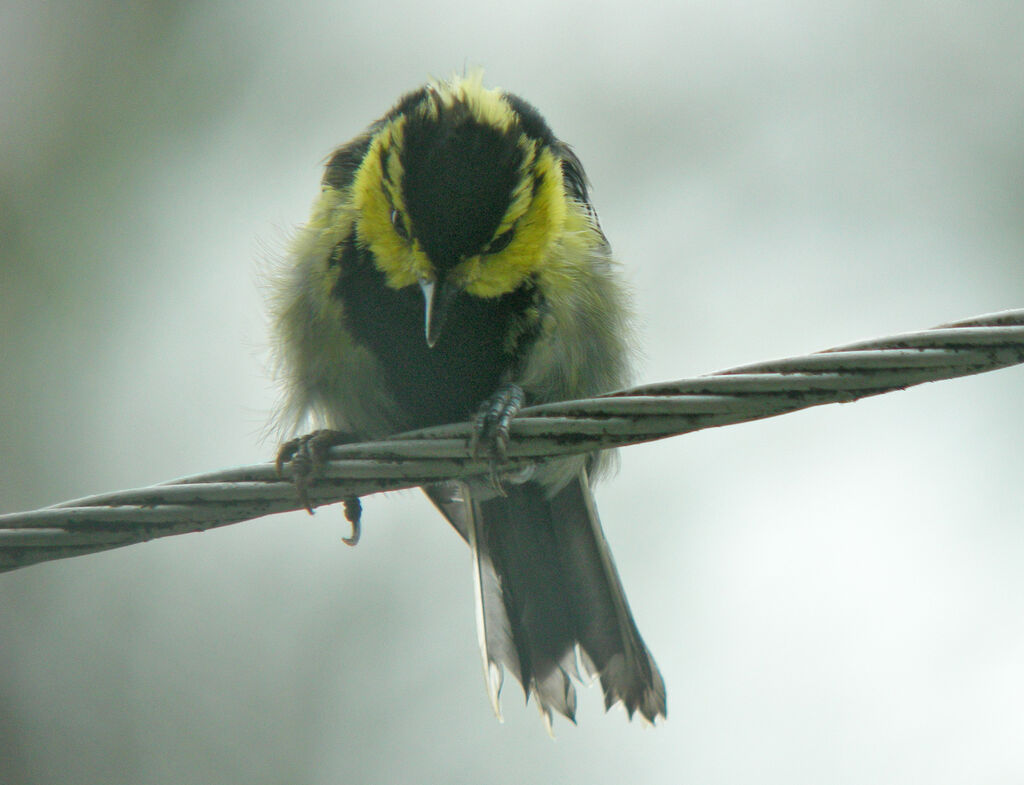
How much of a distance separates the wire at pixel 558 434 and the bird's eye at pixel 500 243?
39.4 inches

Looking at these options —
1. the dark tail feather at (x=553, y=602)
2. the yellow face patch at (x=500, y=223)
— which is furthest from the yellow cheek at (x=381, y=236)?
the dark tail feather at (x=553, y=602)

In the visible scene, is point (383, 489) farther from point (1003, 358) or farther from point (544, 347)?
point (1003, 358)

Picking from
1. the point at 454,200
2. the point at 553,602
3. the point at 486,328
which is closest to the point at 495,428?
the point at 486,328

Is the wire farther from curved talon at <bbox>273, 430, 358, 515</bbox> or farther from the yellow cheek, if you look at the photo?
the yellow cheek

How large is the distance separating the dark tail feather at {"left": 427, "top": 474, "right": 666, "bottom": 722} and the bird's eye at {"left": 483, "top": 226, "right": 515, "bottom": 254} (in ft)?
3.63

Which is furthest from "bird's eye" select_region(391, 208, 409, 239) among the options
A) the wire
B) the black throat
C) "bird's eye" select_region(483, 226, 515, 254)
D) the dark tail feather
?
the dark tail feather

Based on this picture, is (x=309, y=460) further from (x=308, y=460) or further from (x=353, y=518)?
(x=353, y=518)

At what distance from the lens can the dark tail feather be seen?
3.88m

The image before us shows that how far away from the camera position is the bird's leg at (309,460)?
252 centimetres

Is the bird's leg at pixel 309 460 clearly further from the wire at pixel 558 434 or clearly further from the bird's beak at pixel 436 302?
the bird's beak at pixel 436 302

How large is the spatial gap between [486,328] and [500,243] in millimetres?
307

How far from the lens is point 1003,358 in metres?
2.20

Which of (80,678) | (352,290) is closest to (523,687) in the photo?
(352,290)

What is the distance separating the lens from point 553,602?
405 cm
